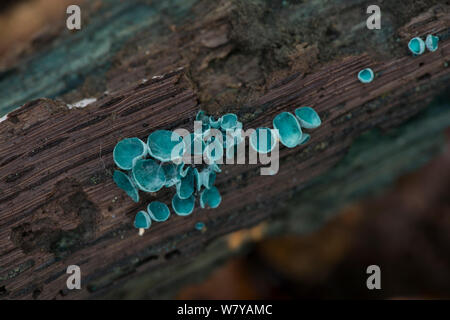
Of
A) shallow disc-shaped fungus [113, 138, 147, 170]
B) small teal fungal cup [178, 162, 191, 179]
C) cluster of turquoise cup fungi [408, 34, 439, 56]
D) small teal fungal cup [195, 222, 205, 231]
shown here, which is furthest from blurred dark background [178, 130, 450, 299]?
cluster of turquoise cup fungi [408, 34, 439, 56]

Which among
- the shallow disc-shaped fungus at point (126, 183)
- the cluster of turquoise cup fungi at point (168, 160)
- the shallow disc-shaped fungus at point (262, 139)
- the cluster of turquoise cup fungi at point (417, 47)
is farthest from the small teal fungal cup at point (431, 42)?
the shallow disc-shaped fungus at point (126, 183)

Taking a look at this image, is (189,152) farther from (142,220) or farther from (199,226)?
(199,226)

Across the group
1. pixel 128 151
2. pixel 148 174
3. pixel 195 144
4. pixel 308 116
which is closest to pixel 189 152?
pixel 195 144

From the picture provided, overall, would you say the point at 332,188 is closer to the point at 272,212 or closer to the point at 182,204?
the point at 272,212

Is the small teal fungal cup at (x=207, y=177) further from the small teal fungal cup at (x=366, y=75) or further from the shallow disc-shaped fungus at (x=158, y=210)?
the small teal fungal cup at (x=366, y=75)

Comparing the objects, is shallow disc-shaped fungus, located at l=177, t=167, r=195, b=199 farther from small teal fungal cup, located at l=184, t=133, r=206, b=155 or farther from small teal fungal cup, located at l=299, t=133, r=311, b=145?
small teal fungal cup, located at l=299, t=133, r=311, b=145
